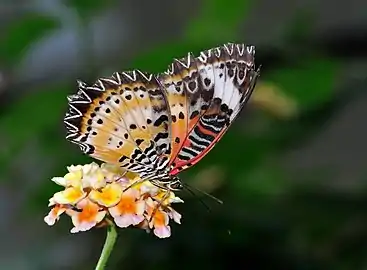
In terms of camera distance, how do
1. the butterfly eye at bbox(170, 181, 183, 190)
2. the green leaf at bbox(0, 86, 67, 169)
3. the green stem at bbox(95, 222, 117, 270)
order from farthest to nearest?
the green leaf at bbox(0, 86, 67, 169), the butterfly eye at bbox(170, 181, 183, 190), the green stem at bbox(95, 222, 117, 270)

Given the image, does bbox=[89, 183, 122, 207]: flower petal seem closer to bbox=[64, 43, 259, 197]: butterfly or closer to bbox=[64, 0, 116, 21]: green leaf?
bbox=[64, 43, 259, 197]: butterfly

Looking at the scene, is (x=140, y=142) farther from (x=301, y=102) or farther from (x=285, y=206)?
(x=285, y=206)

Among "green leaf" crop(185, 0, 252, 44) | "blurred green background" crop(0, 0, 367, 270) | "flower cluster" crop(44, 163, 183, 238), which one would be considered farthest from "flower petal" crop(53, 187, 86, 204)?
"green leaf" crop(185, 0, 252, 44)

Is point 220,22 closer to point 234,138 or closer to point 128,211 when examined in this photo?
point 234,138

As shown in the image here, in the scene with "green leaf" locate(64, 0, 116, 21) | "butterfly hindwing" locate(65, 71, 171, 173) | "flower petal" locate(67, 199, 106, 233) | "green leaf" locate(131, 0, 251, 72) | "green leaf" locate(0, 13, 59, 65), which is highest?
"green leaf" locate(131, 0, 251, 72)

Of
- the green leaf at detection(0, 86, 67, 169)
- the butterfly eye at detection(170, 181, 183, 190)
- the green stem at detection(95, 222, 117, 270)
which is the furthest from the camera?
the green leaf at detection(0, 86, 67, 169)

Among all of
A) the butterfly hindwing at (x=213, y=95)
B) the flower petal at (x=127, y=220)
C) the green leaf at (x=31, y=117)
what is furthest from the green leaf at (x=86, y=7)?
the flower petal at (x=127, y=220)
